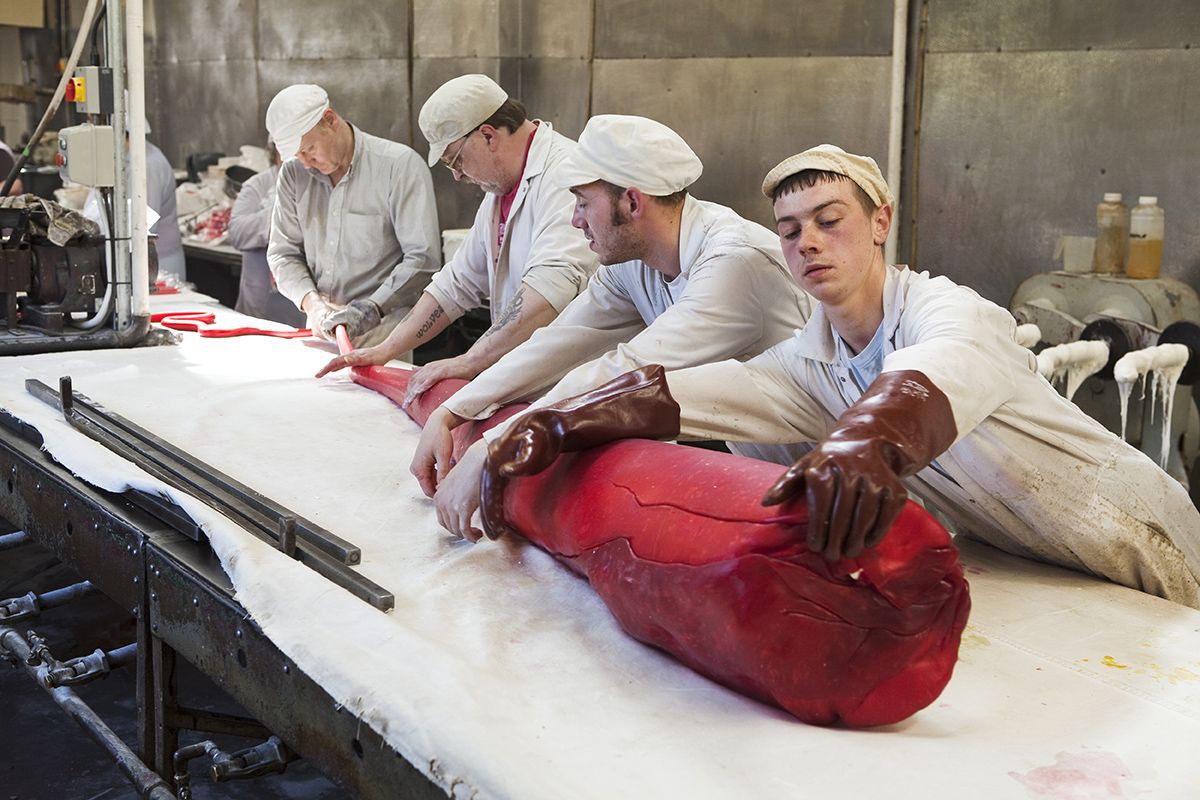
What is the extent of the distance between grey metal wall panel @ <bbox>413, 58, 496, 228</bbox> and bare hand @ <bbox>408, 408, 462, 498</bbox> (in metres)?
4.42

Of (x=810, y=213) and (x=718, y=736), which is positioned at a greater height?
(x=810, y=213)

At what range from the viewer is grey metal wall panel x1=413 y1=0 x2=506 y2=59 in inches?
253

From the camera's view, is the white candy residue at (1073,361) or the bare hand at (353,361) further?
the white candy residue at (1073,361)

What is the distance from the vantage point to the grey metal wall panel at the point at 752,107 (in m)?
4.79

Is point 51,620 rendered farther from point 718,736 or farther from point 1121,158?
point 1121,158

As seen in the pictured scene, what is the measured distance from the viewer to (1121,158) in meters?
4.09

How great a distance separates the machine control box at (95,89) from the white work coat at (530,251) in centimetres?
110

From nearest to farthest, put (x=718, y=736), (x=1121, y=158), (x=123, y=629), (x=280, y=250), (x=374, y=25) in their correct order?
(x=718, y=736) < (x=123, y=629) < (x=1121, y=158) < (x=280, y=250) < (x=374, y=25)

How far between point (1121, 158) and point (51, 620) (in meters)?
3.83

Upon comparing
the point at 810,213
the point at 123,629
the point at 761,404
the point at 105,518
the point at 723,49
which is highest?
the point at 723,49

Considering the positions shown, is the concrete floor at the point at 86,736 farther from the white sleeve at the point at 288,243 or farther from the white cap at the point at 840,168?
the white cap at the point at 840,168

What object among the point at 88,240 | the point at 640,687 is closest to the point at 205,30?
the point at 88,240

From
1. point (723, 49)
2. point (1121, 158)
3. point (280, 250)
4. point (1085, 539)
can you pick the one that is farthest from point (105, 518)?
point (723, 49)

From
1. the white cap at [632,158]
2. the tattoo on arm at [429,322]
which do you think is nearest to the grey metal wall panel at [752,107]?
the tattoo on arm at [429,322]
